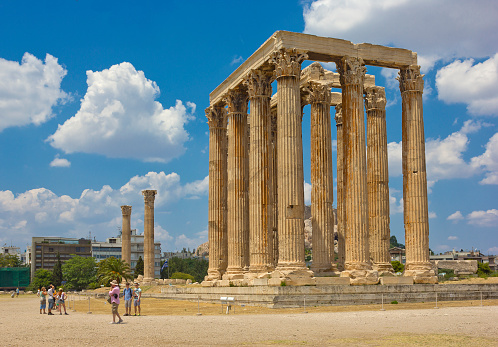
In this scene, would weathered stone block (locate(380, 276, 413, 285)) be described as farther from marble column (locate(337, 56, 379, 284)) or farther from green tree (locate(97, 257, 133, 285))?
green tree (locate(97, 257, 133, 285))

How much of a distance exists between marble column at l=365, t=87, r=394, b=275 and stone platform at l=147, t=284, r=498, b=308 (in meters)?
5.14

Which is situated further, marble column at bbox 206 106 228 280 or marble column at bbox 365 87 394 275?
marble column at bbox 206 106 228 280

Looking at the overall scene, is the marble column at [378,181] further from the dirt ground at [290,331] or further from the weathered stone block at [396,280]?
the dirt ground at [290,331]

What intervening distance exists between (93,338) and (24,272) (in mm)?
169134

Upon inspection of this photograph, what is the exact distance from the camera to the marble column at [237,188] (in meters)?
44.5

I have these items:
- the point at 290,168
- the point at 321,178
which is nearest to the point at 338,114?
the point at 321,178

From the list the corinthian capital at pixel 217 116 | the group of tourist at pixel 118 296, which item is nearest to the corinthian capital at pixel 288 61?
the corinthian capital at pixel 217 116

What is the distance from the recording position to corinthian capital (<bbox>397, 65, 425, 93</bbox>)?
41406 millimetres

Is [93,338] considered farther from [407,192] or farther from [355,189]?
[407,192]

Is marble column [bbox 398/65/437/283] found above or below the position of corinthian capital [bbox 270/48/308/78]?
below

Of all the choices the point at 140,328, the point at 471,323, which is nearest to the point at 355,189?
the point at 471,323

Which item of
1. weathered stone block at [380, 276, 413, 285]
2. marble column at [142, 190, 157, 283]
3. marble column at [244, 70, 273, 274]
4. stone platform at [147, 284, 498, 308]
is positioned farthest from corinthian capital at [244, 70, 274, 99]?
marble column at [142, 190, 157, 283]

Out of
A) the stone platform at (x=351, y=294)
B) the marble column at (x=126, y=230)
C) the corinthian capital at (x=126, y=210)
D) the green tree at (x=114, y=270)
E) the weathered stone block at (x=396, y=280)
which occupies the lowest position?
the green tree at (x=114, y=270)

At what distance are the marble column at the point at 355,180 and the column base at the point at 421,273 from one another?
3.60 m
